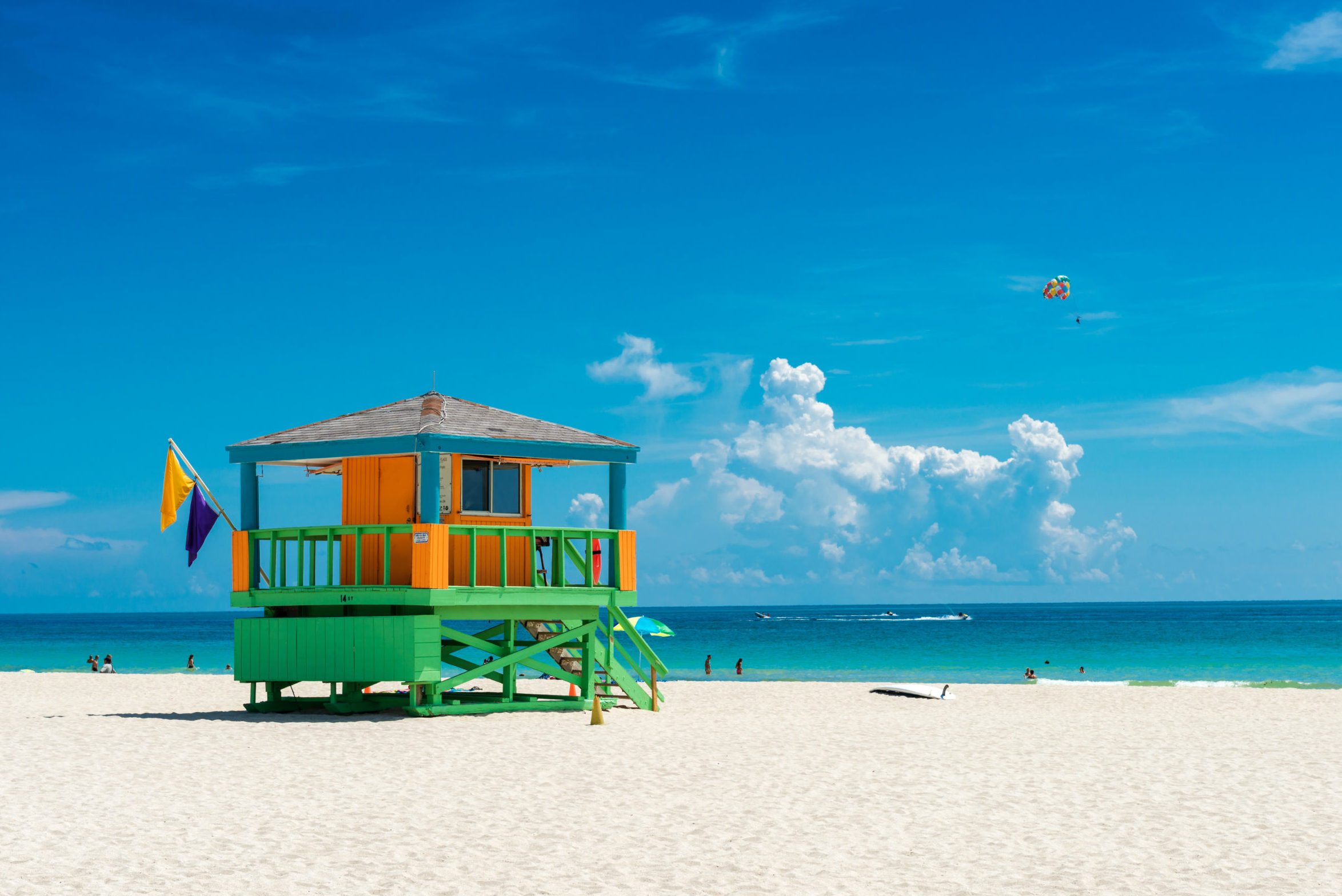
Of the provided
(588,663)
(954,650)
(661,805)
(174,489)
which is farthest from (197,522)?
(954,650)

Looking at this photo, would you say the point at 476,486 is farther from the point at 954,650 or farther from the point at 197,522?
the point at 954,650

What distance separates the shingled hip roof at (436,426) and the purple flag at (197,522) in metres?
1.53

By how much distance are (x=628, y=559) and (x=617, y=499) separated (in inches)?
38.3

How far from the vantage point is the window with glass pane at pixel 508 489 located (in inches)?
813

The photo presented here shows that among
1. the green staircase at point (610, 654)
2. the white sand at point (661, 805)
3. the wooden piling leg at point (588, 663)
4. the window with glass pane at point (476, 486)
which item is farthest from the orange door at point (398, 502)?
the wooden piling leg at point (588, 663)

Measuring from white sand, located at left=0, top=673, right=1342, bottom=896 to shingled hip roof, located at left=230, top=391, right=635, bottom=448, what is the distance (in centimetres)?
415

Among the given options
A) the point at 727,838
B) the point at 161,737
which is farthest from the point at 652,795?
the point at 161,737

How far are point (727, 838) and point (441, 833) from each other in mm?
2194

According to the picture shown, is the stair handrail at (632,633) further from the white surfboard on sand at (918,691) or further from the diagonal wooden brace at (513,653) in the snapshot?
the white surfboard on sand at (918,691)

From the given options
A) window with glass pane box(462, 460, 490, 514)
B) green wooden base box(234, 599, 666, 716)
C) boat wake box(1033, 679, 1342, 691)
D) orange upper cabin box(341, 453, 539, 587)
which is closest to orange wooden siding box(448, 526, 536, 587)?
orange upper cabin box(341, 453, 539, 587)

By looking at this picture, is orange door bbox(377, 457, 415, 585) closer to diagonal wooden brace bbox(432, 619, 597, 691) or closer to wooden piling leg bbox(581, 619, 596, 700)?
diagonal wooden brace bbox(432, 619, 597, 691)

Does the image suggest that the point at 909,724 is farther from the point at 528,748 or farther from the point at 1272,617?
the point at 1272,617

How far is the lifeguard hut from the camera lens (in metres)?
18.6

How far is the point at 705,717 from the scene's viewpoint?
20656 millimetres
